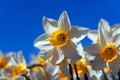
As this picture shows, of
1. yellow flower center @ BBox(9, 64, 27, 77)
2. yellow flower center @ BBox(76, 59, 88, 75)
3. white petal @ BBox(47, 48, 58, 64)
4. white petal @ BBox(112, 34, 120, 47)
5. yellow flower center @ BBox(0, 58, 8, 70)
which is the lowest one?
white petal @ BBox(47, 48, 58, 64)

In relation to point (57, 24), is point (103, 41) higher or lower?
lower

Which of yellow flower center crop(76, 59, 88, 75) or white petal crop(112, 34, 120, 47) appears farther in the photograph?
yellow flower center crop(76, 59, 88, 75)

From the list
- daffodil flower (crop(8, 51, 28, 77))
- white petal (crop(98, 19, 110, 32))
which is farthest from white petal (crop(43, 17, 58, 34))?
daffodil flower (crop(8, 51, 28, 77))

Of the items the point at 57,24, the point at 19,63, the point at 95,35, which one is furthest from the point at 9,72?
the point at 95,35

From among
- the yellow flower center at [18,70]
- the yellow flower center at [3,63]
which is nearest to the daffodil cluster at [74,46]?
the yellow flower center at [18,70]

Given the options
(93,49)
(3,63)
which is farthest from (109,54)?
(3,63)

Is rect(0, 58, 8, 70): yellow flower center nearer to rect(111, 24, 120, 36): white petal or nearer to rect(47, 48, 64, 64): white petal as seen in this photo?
rect(47, 48, 64, 64): white petal

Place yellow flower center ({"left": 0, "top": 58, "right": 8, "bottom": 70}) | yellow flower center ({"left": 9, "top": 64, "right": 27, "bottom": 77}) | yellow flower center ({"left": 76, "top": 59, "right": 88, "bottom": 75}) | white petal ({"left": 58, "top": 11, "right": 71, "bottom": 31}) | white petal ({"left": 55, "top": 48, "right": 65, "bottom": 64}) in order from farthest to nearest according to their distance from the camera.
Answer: yellow flower center ({"left": 0, "top": 58, "right": 8, "bottom": 70}), yellow flower center ({"left": 9, "top": 64, "right": 27, "bottom": 77}), yellow flower center ({"left": 76, "top": 59, "right": 88, "bottom": 75}), white petal ({"left": 58, "top": 11, "right": 71, "bottom": 31}), white petal ({"left": 55, "top": 48, "right": 65, "bottom": 64})

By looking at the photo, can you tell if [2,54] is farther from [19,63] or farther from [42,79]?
[42,79]
